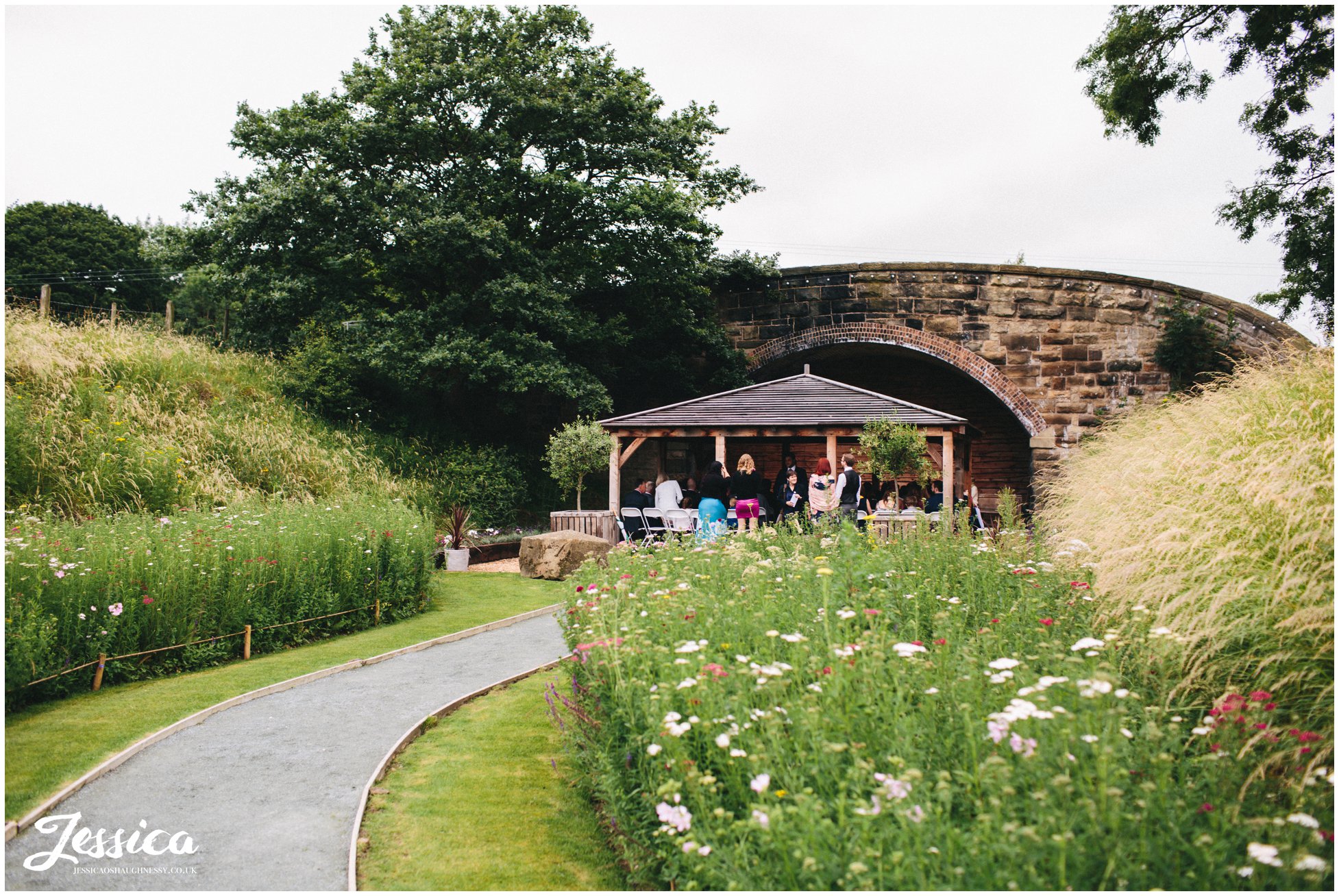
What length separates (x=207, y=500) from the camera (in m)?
9.07

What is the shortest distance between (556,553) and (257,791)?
6.78 metres

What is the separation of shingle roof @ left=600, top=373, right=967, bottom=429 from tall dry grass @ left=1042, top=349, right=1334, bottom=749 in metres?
7.76

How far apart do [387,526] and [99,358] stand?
6128 millimetres

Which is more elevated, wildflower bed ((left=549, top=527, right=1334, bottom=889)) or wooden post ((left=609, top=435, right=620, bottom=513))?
wooden post ((left=609, top=435, right=620, bottom=513))

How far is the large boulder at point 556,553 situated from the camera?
1073 cm

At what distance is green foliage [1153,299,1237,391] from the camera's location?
624 inches

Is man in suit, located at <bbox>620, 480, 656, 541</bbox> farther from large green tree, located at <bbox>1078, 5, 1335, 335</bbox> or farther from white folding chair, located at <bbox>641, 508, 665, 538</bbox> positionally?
large green tree, located at <bbox>1078, 5, 1335, 335</bbox>

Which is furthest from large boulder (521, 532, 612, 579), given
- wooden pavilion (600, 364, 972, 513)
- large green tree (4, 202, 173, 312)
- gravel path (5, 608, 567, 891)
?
large green tree (4, 202, 173, 312)

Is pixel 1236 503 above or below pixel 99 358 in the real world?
below

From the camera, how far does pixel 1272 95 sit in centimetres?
948

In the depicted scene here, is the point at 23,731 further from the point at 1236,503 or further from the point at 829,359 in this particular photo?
the point at 829,359

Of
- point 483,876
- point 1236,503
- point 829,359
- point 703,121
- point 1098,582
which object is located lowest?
point 483,876

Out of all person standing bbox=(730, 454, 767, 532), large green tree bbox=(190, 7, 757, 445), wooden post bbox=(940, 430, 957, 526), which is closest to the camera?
person standing bbox=(730, 454, 767, 532)

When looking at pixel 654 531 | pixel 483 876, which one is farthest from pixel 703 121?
pixel 483 876
